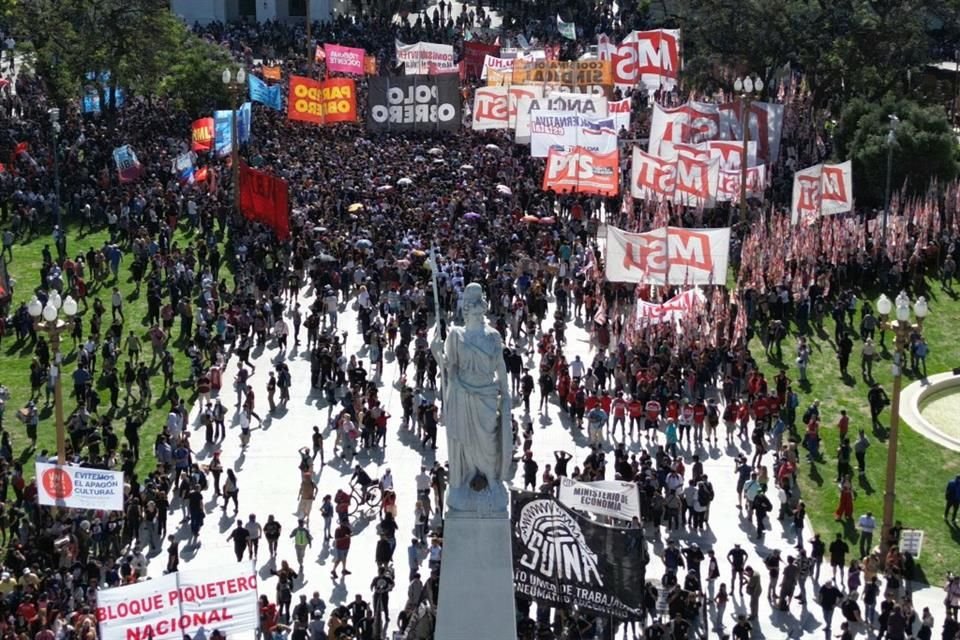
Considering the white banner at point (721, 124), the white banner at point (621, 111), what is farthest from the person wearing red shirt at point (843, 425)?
the white banner at point (621, 111)

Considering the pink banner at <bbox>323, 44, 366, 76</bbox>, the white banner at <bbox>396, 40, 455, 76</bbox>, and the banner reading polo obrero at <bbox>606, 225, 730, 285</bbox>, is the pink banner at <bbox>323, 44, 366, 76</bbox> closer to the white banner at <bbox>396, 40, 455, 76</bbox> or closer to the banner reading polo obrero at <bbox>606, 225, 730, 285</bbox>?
the white banner at <bbox>396, 40, 455, 76</bbox>

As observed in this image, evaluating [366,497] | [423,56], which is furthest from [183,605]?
[423,56]

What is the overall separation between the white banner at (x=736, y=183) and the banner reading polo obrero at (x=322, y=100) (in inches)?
560

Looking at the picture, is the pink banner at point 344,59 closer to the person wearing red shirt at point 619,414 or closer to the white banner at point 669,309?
the white banner at point 669,309

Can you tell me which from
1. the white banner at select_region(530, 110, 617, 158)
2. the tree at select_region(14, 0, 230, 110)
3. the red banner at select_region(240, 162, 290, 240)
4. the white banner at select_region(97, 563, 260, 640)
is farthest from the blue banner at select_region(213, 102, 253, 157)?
the white banner at select_region(97, 563, 260, 640)

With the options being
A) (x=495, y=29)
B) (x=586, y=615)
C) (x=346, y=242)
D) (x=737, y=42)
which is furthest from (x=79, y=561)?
(x=495, y=29)

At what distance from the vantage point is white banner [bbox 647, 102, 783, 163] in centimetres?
5725

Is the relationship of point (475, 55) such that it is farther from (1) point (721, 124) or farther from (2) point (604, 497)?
(2) point (604, 497)

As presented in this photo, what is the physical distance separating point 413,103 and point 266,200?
1542 cm

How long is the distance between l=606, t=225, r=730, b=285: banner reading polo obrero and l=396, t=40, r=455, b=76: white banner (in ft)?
91.1

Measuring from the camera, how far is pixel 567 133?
5544 centimetres

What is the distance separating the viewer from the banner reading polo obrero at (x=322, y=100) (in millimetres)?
62531

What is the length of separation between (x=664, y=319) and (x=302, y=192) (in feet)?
53.0

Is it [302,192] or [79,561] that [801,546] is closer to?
[79,561]
